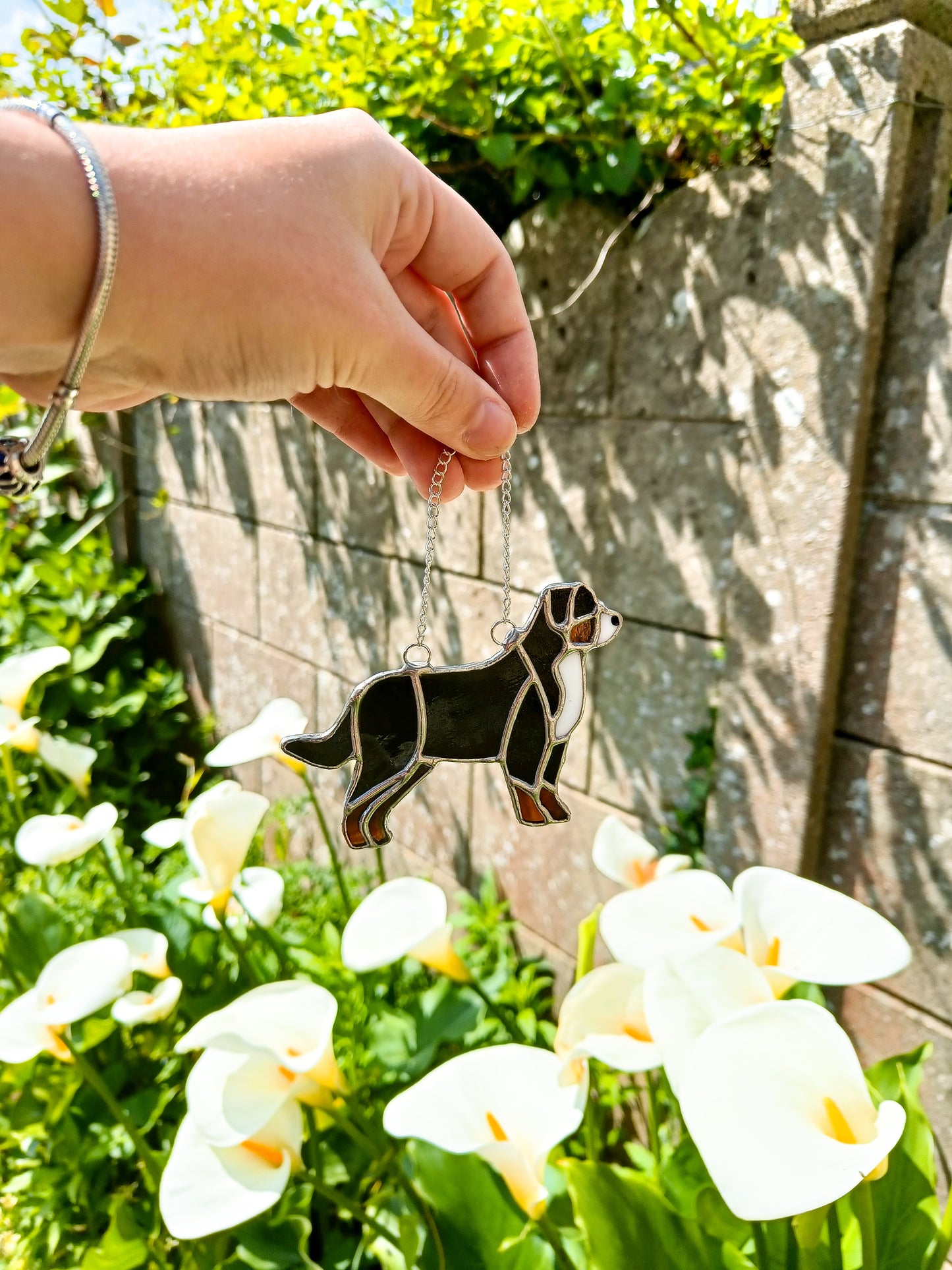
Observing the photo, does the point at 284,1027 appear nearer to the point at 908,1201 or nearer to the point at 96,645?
the point at 908,1201

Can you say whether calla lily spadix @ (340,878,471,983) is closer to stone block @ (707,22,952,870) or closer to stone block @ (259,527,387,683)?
stone block @ (707,22,952,870)

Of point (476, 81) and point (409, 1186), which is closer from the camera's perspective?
point (409, 1186)

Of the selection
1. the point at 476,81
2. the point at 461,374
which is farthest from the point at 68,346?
the point at 476,81

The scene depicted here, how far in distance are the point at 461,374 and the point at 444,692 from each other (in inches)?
12.1

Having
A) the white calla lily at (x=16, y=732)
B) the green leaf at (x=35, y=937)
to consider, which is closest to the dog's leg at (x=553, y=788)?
the white calla lily at (x=16, y=732)

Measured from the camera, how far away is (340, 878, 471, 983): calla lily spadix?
0.94m

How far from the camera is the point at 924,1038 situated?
1324mm

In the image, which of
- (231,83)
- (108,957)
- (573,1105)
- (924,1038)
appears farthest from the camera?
(231,83)

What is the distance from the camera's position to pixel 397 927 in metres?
0.98

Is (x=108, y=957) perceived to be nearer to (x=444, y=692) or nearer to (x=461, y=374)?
(x=444, y=692)

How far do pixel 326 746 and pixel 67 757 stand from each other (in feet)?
2.82

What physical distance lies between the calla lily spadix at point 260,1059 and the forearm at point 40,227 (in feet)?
2.12

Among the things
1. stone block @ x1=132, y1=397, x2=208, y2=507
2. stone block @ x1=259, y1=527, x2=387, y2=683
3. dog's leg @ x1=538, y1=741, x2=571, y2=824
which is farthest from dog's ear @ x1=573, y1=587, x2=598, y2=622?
stone block @ x1=132, y1=397, x2=208, y2=507

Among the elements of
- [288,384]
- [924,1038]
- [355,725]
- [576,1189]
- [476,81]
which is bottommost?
[924,1038]
